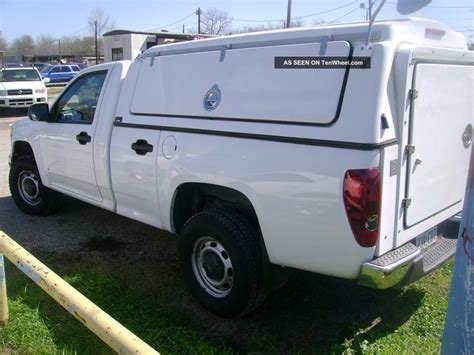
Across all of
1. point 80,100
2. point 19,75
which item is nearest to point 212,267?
point 80,100

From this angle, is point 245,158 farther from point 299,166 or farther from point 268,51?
point 268,51

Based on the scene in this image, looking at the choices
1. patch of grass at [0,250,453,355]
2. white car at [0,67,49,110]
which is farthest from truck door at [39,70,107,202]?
white car at [0,67,49,110]

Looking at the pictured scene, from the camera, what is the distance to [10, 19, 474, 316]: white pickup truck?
2768 mm

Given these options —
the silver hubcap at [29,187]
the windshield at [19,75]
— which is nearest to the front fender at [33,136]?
the silver hubcap at [29,187]

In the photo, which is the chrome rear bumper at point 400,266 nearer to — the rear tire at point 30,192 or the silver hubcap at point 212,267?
the silver hubcap at point 212,267

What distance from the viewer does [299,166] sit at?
293 centimetres

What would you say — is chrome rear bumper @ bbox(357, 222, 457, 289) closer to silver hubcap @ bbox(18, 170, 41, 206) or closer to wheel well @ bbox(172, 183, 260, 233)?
wheel well @ bbox(172, 183, 260, 233)

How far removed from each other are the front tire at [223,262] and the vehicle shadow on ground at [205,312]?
0.19 m

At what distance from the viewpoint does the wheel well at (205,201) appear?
3568 mm

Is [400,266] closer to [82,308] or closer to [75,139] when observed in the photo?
[82,308]

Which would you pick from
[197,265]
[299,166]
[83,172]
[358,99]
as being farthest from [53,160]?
[358,99]

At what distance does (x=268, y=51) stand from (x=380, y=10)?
793mm

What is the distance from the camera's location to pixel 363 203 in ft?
8.97

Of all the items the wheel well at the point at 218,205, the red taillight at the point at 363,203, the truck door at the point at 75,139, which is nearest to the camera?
the red taillight at the point at 363,203
